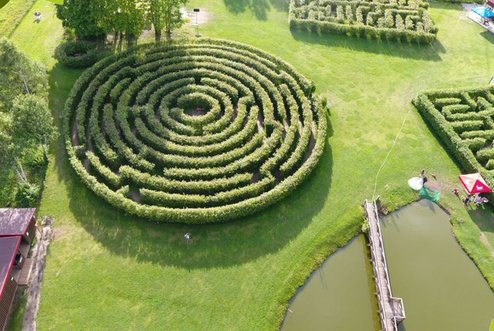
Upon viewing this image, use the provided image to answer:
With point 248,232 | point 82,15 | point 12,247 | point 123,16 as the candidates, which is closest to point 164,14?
point 123,16

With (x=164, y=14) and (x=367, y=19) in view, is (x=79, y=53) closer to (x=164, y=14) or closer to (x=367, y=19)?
(x=164, y=14)

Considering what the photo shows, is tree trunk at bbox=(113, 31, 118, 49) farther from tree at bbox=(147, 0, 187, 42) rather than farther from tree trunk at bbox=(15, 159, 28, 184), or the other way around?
tree trunk at bbox=(15, 159, 28, 184)

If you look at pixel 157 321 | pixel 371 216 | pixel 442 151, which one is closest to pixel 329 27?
pixel 442 151

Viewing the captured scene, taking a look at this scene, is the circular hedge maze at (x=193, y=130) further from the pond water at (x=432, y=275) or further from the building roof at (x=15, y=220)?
the pond water at (x=432, y=275)

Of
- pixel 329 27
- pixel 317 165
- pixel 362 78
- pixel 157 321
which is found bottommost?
pixel 157 321

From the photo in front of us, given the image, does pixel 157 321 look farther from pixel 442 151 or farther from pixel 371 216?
pixel 442 151

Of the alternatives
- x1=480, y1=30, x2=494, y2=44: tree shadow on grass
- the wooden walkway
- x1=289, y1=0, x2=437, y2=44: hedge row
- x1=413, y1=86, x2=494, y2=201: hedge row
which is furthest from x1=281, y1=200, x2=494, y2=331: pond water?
x1=480, y1=30, x2=494, y2=44: tree shadow on grass

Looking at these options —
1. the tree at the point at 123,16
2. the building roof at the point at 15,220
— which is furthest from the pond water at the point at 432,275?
the tree at the point at 123,16
